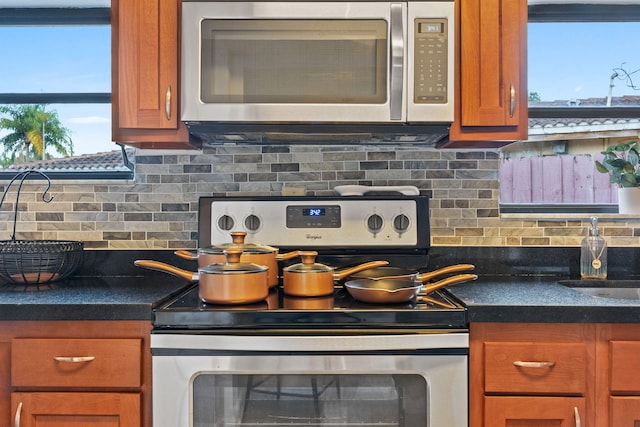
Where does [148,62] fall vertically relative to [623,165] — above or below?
above

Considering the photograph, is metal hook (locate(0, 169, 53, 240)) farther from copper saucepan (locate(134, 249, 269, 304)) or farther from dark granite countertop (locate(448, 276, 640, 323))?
dark granite countertop (locate(448, 276, 640, 323))

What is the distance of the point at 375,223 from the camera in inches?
73.5

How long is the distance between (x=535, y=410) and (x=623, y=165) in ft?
3.82

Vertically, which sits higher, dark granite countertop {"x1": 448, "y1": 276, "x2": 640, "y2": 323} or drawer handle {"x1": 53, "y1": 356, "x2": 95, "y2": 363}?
dark granite countertop {"x1": 448, "y1": 276, "x2": 640, "y2": 323}

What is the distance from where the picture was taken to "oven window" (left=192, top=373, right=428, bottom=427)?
4.59ft

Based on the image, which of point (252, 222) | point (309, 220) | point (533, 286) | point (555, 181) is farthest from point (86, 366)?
point (555, 181)

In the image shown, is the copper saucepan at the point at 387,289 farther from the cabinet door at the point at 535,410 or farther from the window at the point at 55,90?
the window at the point at 55,90

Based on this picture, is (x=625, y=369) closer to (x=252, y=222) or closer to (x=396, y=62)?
(x=396, y=62)

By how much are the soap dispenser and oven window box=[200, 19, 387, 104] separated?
967mm

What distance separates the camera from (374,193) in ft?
6.44

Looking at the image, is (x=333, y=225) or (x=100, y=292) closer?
(x=100, y=292)

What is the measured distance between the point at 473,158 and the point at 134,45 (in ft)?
4.29

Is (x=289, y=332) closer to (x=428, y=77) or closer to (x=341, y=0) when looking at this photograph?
(x=428, y=77)

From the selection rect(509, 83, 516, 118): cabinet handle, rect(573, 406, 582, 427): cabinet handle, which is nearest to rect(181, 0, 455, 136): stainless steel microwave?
rect(509, 83, 516, 118): cabinet handle
